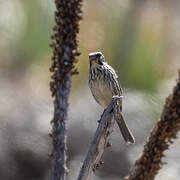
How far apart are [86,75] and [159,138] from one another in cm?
577

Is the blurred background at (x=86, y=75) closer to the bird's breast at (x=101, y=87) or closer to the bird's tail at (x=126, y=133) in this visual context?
the bird's tail at (x=126, y=133)

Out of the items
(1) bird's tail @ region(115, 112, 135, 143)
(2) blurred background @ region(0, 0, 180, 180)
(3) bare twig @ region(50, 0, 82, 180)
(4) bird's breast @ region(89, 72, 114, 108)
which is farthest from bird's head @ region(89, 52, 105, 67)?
(2) blurred background @ region(0, 0, 180, 180)

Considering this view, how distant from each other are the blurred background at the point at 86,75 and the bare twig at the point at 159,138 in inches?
141

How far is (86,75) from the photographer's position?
9227mm

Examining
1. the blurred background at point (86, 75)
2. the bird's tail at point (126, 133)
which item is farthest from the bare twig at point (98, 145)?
the blurred background at point (86, 75)

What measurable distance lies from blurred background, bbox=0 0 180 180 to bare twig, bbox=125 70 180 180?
3590 mm

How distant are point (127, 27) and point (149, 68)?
0.86 m

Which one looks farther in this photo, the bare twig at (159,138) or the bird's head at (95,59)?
the bird's head at (95,59)

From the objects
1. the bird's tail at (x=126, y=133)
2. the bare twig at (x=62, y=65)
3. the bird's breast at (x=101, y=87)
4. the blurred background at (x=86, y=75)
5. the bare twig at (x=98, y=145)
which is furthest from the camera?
the blurred background at (x=86, y=75)

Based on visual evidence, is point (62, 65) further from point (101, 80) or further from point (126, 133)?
point (126, 133)

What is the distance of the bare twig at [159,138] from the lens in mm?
3357

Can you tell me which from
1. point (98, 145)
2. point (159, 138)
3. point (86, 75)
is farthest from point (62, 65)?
point (86, 75)

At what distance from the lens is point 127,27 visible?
9.44 meters

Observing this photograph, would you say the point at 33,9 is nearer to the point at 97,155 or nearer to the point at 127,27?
the point at 127,27
